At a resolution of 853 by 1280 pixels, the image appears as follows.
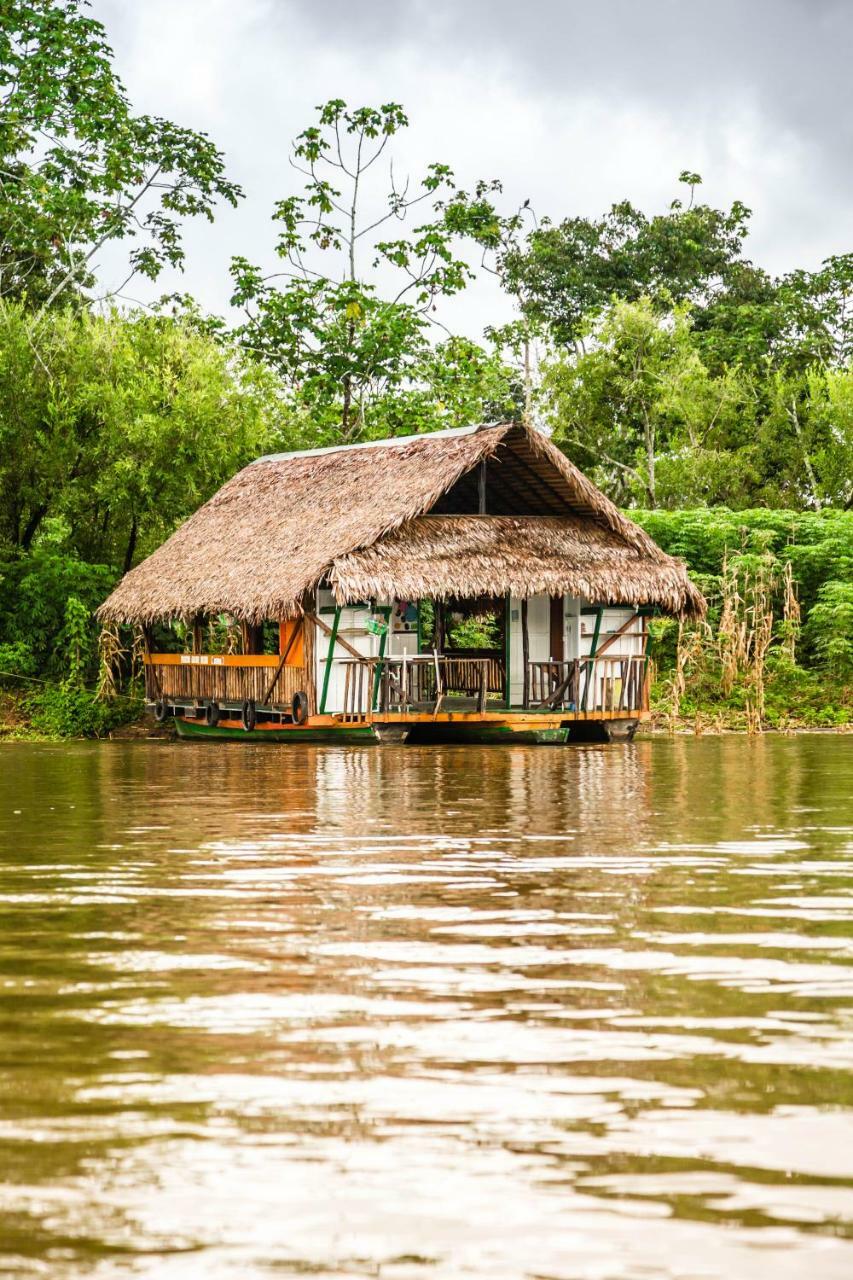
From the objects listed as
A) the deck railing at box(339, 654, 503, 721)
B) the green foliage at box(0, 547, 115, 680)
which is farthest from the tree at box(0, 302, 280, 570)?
the deck railing at box(339, 654, 503, 721)

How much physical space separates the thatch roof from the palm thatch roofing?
0.07 ft

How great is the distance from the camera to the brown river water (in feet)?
13.3

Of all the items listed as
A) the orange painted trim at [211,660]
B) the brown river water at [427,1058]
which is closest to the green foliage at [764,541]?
the orange painted trim at [211,660]

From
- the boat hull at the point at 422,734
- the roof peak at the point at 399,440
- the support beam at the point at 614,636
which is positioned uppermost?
the roof peak at the point at 399,440

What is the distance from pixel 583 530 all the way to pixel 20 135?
32.8 ft

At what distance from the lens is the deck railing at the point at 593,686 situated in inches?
990

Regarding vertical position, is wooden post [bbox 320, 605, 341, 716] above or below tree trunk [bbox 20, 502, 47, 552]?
below

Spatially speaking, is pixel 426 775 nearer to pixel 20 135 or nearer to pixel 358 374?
pixel 20 135

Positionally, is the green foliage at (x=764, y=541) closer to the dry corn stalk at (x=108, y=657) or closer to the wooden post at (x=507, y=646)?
the wooden post at (x=507, y=646)

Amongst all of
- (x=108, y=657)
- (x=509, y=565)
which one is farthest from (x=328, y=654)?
(x=108, y=657)

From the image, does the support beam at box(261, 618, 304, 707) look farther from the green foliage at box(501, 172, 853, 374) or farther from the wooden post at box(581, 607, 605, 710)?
the green foliage at box(501, 172, 853, 374)

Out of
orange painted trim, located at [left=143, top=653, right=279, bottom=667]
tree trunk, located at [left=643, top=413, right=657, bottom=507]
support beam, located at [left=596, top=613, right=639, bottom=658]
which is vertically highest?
tree trunk, located at [left=643, top=413, right=657, bottom=507]

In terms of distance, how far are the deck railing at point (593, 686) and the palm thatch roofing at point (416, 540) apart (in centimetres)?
106

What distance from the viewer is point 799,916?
835 centimetres
